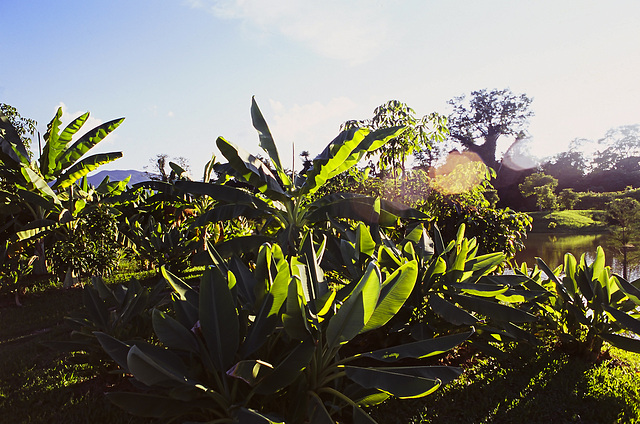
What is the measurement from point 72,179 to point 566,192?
98.4ft

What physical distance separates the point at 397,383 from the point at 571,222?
28.5 metres

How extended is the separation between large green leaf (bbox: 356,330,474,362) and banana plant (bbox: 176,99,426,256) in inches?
81.5

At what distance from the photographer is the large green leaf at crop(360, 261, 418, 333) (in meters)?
2.23

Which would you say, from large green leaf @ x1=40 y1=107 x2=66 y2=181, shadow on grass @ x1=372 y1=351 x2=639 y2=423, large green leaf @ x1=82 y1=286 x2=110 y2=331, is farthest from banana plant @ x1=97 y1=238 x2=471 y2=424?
large green leaf @ x1=40 y1=107 x2=66 y2=181

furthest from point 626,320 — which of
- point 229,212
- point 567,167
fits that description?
point 567,167

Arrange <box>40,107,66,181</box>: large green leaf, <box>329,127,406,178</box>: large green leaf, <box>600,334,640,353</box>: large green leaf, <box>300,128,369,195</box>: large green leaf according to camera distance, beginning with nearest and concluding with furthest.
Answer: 1. <box>600,334,640,353</box>: large green leaf
2. <box>300,128,369,195</box>: large green leaf
3. <box>329,127,406,178</box>: large green leaf
4. <box>40,107,66,181</box>: large green leaf

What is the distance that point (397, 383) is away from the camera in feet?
6.65

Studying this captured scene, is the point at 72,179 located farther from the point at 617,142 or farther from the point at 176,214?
the point at 617,142

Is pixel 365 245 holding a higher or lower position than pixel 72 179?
lower

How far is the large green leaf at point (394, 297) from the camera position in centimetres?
223

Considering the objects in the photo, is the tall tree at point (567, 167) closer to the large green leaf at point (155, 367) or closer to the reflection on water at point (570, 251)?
the reflection on water at point (570, 251)

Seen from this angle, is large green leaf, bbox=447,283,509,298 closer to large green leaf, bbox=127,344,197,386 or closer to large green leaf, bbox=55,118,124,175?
large green leaf, bbox=127,344,197,386

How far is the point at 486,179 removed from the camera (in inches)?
291

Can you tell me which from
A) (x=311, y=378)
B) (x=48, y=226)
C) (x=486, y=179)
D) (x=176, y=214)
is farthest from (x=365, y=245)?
(x=48, y=226)
